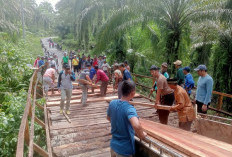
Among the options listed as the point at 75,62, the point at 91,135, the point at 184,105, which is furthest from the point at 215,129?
the point at 75,62

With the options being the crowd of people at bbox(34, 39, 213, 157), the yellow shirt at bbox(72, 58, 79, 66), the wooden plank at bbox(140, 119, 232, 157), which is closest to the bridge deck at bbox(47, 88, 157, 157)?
the crowd of people at bbox(34, 39, 213, 157)

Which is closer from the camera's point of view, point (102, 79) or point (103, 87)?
point (102, 79)

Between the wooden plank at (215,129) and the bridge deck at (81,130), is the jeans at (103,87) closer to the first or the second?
the bridge deck at (81,130)

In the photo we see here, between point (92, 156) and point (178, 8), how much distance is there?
764 centimetres

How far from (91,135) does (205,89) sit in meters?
2.92

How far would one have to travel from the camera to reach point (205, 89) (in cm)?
443

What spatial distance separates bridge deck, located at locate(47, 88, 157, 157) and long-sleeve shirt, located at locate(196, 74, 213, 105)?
196 cm

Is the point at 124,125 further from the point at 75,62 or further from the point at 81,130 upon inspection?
the point at 75,62

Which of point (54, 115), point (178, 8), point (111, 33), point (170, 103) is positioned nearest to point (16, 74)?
point (54, 115)

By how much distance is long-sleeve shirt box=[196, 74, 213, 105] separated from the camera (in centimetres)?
426

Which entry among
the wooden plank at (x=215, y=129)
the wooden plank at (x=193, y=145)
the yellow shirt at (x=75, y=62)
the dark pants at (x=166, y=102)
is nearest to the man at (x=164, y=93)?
the dark pants at (x=166, y=102)

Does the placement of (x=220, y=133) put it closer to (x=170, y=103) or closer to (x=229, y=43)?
(x=170, y=103)

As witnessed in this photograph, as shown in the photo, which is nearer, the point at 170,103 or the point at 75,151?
the point at 75,151

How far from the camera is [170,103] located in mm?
4746
